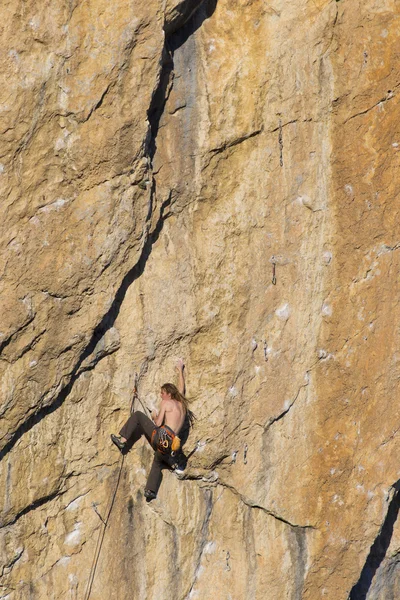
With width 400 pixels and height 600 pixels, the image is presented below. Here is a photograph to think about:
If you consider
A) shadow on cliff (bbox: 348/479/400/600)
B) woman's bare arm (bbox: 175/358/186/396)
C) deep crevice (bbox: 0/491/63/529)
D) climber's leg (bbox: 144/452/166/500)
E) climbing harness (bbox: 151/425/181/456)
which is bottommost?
shadow on cliff (bbox: 348/479/400/600)

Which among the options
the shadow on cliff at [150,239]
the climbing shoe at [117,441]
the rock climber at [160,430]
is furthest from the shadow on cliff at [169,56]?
the climbing shoe at [117,441]

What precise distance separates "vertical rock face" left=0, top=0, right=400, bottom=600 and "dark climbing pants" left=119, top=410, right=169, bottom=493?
0.45ft

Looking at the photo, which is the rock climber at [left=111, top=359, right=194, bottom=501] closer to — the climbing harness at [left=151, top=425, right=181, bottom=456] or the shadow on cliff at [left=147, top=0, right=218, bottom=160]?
the climbing harness at [left=151, top=425, right=181, bottom=456]

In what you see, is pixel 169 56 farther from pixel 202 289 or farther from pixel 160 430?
pixel 160 430

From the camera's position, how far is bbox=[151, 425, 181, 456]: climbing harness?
766cm

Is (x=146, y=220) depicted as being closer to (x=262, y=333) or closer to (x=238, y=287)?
(x=238, y=287)

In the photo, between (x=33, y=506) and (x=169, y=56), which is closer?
(x=169, y=56)

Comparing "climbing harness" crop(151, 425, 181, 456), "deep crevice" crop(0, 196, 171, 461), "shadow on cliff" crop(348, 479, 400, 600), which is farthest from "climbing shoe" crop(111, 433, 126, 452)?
"shadow on cliff" crop(348, 479, 400, 600)

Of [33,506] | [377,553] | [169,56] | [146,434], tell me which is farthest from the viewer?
[377,553]

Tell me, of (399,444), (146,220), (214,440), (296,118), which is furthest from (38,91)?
(399,444)

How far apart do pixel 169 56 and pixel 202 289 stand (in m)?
2.21

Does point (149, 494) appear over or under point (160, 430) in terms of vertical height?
under

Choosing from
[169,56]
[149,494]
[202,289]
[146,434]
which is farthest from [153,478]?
[169,56]

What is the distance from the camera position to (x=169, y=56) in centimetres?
737
